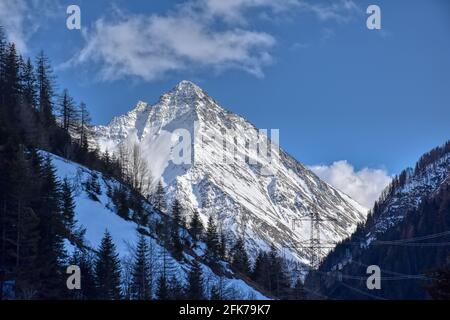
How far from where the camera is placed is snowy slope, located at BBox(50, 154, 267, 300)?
83188mm

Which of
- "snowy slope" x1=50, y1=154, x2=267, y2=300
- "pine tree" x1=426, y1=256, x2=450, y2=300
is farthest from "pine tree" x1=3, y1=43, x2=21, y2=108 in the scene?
"pine tree" x1=426, y1=256, x2=450, y2=300

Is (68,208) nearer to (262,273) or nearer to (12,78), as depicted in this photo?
(12,78)

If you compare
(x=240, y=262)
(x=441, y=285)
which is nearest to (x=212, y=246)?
(x=240, y=262)

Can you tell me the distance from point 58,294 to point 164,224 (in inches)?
1757

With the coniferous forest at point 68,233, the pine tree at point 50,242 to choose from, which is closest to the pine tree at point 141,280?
the coniferous forest at point 68,233

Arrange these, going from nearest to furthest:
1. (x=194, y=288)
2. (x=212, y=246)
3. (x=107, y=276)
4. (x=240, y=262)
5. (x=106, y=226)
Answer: (x=107, y=276) → (x=194, y=288) → (x=106, y=226) → (x=212, y=246) → (x=240, y=262)

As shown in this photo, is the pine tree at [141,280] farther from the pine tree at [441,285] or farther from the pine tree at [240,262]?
the pine tree at [240,262]

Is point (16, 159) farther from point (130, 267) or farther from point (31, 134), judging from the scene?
point (31, 134)

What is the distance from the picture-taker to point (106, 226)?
85625 millimetres

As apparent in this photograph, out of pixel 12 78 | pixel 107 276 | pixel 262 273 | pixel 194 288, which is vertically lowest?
pixel 194 288

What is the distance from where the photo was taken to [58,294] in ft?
186

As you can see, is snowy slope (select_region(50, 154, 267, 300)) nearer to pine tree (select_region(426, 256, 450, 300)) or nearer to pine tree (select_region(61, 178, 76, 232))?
pine tree (select_region(61, 178, 76, 232))

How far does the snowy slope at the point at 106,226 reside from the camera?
83.2m
